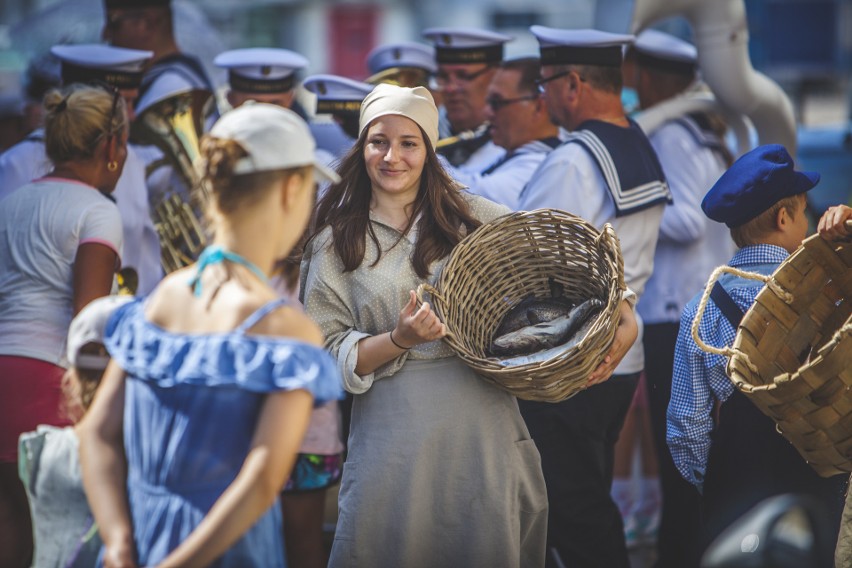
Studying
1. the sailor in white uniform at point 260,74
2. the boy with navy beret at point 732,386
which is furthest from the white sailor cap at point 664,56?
the boy with navy beret at point 732,386

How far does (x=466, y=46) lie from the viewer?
5.57m

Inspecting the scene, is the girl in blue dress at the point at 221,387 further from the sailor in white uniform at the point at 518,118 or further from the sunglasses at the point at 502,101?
the sunglasses at the point at 502,101

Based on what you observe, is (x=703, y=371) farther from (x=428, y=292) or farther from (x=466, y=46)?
(x=466, y=46)

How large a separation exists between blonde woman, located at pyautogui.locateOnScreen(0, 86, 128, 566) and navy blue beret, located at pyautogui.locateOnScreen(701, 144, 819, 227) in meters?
1.88

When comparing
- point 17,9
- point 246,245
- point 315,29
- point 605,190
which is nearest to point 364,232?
point 246,245

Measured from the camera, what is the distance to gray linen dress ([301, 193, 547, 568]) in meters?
3.12

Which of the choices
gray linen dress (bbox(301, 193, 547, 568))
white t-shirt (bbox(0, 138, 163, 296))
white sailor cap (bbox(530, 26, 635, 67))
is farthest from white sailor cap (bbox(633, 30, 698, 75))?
gray linen dress (bbox(301, 193, 547, 568))

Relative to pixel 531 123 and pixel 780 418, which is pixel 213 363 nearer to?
pixel 780 418

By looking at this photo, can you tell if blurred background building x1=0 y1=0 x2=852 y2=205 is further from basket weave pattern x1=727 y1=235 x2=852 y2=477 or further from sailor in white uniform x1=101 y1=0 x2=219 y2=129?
basket weave pattern x1=727 y1=235 x2=852 y2=477

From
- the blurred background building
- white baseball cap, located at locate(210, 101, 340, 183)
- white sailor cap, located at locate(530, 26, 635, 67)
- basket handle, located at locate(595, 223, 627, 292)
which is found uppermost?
white baseball cap, located at locate(210, 101, 340, 183)

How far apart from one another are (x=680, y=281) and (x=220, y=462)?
3152 millimetres

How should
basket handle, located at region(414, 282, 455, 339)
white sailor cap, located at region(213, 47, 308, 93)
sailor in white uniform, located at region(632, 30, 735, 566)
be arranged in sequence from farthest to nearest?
white sailor cap, located at region(213, 47, 308, 93)
sailor in white uniform, located at region(632, 30, 735, 566)
basket handle, located at region(414, 282, 455, 339)

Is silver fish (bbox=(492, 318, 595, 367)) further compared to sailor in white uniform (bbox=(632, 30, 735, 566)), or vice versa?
sailor in white uniform (bbox=(632, 30, 735, 566))

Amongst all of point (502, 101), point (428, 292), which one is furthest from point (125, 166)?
point (428, 292)
